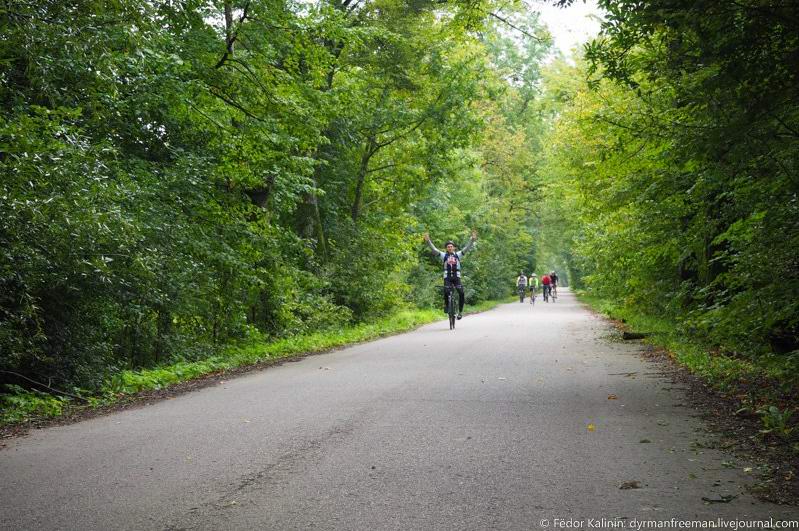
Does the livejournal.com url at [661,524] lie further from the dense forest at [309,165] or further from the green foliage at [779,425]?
the dense forest at [309,165]

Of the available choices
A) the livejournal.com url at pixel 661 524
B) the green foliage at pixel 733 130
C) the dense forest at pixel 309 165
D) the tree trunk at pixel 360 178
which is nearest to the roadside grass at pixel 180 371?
the dense forest at pixel 309 165

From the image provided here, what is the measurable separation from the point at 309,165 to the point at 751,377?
10874mm

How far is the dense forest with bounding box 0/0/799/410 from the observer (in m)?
6.68

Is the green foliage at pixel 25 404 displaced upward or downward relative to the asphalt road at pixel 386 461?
upward

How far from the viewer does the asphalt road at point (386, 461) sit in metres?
3.99

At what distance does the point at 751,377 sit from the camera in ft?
27.3

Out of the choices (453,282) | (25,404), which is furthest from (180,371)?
(453,282)

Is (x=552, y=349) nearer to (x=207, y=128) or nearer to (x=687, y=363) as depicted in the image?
(x=687, y=363)

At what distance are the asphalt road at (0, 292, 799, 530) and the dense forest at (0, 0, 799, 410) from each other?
189cm

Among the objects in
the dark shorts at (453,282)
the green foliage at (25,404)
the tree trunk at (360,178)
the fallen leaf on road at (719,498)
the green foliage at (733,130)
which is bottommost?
the fallen leaf on road at (719,498)

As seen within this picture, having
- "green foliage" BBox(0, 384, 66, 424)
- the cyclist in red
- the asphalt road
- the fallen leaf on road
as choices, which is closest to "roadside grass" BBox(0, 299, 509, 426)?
"green foliage" BBox(0, 384, 66, 424)

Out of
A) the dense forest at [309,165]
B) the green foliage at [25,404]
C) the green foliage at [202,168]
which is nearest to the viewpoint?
the dense forest at [309,165]

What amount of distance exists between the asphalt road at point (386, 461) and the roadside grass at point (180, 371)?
100 centimetres

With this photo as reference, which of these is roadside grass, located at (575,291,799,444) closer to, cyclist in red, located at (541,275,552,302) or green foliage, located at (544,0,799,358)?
green foliage, located at (544,0,799,358)
